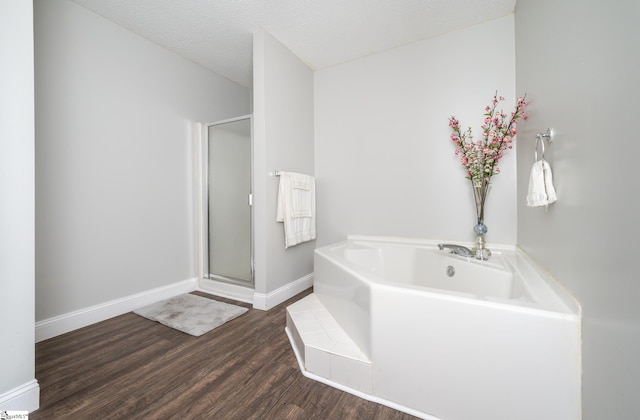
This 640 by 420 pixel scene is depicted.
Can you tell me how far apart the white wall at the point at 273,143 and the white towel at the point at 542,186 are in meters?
1.79

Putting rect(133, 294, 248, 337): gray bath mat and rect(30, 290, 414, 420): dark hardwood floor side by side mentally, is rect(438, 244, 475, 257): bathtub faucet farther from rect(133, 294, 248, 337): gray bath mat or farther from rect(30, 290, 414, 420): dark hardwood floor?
rect(133, 294, 248, 337): gray bath mat

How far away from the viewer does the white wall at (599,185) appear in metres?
0.63

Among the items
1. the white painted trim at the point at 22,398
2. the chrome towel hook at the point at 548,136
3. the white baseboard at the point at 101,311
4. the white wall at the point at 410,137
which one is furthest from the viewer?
the white wall at the point at 410,137

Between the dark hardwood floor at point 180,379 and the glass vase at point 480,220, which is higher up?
the glass vase at point 480,220

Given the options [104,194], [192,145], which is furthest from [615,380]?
[192,145]

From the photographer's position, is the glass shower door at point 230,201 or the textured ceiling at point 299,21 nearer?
the textured ceiling at point 299,21

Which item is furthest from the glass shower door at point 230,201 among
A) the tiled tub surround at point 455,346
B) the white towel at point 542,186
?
the white towel at point 542,186

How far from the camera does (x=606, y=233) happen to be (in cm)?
75

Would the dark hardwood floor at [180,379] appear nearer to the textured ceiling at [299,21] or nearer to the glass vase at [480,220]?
the glass vase at [480,220]

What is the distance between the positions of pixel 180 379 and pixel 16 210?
108cm

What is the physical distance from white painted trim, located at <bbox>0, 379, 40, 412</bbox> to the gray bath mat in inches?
29.5

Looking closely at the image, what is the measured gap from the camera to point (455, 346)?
1025mm

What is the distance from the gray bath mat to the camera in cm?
189

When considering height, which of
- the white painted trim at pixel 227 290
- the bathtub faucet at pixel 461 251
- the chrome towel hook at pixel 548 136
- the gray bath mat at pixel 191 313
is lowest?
the gray bath mat at pixel 191 313
